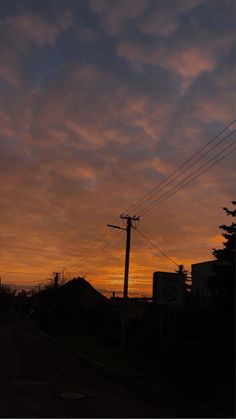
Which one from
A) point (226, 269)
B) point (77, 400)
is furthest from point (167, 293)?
point (77, 400)

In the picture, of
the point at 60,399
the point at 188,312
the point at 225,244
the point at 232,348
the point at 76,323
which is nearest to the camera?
the point at 60,399

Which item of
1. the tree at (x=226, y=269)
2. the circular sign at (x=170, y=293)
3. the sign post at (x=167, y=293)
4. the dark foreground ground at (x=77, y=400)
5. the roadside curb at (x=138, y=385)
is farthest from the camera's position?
the tree at (x=226, y=269)

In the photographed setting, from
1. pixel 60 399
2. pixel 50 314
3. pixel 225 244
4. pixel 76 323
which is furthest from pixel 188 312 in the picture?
pixel 50 314

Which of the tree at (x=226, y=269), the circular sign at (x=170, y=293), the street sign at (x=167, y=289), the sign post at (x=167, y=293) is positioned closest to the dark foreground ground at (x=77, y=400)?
the sign post at (x=167, y=293)

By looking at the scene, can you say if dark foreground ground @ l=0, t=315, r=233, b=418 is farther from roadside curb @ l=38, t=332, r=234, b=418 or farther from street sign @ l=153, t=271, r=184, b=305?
street sign @ l=153, t=271, r=184, b=305

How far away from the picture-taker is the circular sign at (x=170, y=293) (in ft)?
56.6

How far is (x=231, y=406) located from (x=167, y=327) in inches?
329

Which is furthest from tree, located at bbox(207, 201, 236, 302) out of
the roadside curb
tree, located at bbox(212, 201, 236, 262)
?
the roadside curb

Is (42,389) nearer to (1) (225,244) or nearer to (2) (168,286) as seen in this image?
(2) (168,286)

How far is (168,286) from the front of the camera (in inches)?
687

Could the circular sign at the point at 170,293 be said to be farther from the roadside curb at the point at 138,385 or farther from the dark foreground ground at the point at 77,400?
the dark foreground ground at the point at 77,400

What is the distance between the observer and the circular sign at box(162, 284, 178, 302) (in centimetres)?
1727

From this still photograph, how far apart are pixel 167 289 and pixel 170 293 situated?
170mm

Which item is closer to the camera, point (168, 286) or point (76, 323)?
point (168, 286)
